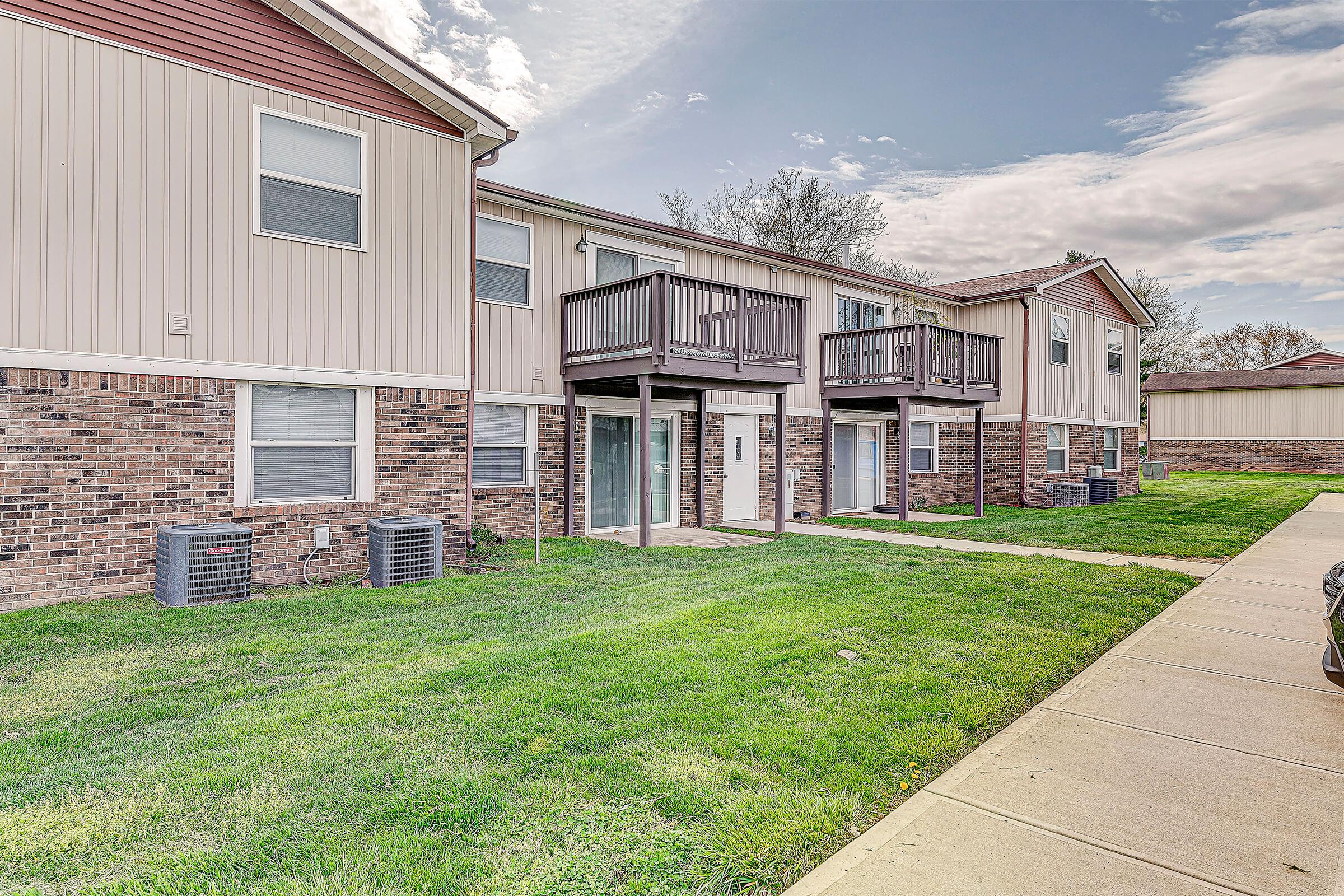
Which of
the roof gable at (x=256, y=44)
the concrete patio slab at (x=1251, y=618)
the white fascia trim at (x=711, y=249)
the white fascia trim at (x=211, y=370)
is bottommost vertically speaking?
the concrete patio slab at (x=1251, y=618)

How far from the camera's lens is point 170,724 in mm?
3824

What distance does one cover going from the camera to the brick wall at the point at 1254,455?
31.3m

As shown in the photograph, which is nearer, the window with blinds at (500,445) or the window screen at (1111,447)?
the window with blinds at (500,445)

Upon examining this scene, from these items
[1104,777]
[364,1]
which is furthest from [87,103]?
[1104,777]

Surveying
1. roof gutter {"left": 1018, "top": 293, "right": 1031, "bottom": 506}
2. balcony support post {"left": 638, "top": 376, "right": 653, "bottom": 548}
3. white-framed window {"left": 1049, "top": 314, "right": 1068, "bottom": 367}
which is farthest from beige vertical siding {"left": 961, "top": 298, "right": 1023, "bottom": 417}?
balcony support post {"left": 638, "top": 376, "right": 653, "bottom": 548}

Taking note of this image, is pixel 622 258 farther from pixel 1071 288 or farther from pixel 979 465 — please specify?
pixel 1071 288

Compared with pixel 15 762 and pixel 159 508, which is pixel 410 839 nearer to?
pixel 15 762

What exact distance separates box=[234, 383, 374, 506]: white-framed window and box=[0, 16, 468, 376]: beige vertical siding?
0.37 m

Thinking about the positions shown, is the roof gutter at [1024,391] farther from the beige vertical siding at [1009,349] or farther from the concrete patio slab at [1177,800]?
the concrete patio slab at [1177,800]

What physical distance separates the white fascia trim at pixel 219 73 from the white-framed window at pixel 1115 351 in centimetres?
1905

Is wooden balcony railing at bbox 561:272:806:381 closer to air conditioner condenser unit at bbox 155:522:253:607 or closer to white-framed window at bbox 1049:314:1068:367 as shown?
air conditioner condenser unit at bbox 155:522:253:607

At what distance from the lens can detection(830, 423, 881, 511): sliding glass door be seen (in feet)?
52.1

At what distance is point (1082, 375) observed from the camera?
19.9 m

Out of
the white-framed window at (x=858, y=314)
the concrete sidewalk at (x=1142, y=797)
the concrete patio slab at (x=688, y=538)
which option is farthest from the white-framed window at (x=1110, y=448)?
the concrete sidewalk at (x=1142, y=797)
